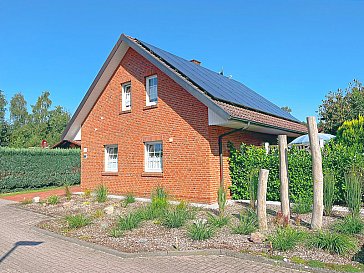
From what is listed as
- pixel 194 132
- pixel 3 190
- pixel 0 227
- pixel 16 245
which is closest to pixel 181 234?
pixel 16 245

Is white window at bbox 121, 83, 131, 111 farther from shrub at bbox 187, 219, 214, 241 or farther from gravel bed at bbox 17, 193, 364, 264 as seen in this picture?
shrub at bbox 187, 219, 214, 241

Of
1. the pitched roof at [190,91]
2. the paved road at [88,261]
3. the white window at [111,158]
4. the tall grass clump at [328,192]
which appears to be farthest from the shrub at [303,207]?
the white window at [111,158]

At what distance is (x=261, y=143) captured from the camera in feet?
44.1

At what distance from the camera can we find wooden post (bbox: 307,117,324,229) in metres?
6.94

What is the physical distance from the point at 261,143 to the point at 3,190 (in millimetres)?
14877

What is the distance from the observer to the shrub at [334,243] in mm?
5355

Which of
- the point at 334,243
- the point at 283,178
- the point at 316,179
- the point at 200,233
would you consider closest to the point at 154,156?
the point at 283,178

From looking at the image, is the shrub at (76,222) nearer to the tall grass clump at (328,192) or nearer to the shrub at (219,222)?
the shrub at (219,222)

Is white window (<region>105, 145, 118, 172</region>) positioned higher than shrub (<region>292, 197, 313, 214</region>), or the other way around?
white window (<region>105, 145, 118, 172</region>)

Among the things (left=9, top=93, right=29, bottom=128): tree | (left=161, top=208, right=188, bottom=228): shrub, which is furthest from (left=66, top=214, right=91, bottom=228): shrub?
(left=9, top=93, right=29, bottom=128): tree

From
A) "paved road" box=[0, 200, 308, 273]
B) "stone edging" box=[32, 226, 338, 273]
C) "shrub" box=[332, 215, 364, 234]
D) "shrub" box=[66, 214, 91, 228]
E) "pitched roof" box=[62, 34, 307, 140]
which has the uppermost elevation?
"pitched roof" box=[62, 34, 307, 140]

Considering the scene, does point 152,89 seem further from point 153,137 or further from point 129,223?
point 129,223

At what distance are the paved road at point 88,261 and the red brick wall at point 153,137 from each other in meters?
5.24

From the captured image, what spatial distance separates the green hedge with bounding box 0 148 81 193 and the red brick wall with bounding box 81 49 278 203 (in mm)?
5553
